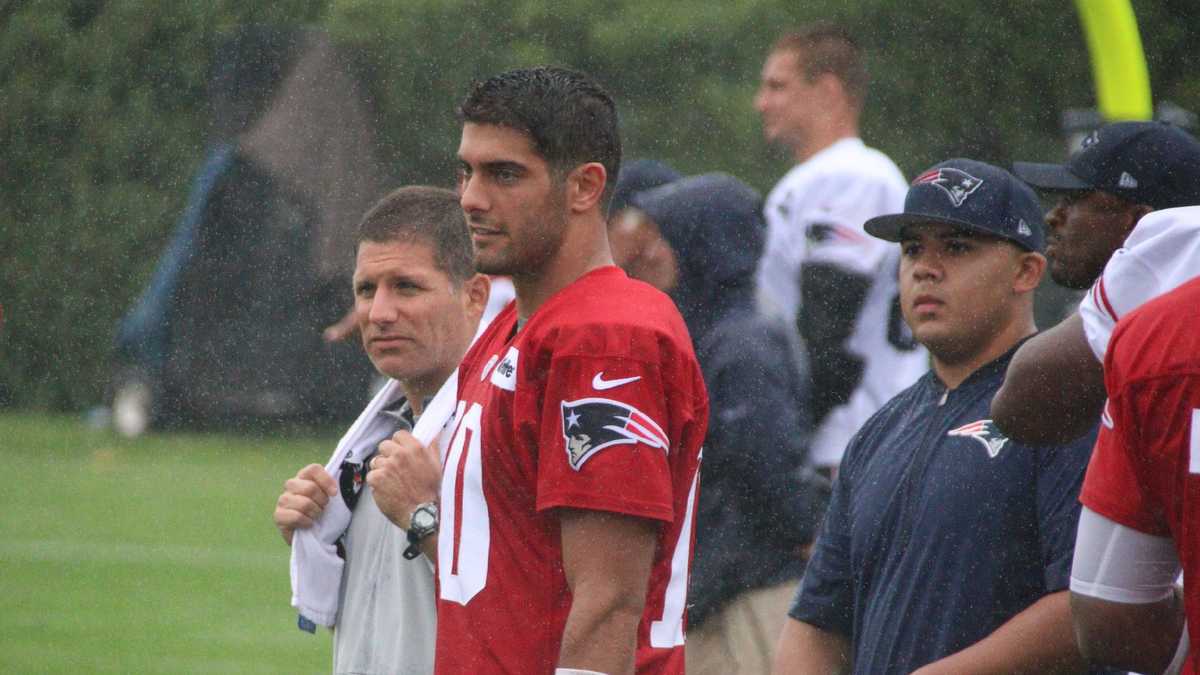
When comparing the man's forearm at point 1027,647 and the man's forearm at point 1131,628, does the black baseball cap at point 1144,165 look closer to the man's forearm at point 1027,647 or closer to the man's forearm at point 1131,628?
the man's forearm at point 1027,647

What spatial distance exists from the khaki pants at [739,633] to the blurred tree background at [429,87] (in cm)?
951

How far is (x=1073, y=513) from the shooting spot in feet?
10.9

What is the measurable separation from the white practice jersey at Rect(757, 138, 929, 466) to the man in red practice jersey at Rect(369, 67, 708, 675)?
267 centimetres

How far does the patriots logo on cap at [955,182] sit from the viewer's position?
12.4ft

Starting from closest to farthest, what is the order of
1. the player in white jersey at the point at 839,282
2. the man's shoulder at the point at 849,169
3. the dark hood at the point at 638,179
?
the dark hood at the point at 638,179 → the player in white jersey at the point at 839,282 → the man's shoulder at the point at 849,169

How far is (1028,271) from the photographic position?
12.4ft

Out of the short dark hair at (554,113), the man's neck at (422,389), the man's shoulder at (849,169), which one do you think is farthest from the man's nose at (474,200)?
the man's shoulder at (849,169)

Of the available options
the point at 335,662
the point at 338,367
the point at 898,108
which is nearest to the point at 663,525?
the point at 335,662

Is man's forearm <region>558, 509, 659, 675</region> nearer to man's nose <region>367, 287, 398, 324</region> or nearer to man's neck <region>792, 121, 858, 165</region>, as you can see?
man's nose <region>367, 287, 398, 324</region>

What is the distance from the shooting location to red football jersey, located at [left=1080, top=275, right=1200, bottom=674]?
234 centimetres

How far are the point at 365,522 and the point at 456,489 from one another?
2.02 feet

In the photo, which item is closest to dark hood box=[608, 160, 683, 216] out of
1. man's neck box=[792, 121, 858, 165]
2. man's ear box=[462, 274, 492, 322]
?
man's neck box=[792, 121, 858, 165]

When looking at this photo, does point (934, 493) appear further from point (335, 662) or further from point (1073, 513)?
point (335, 662)

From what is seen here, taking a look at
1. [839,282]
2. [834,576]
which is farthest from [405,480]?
[839,282]
